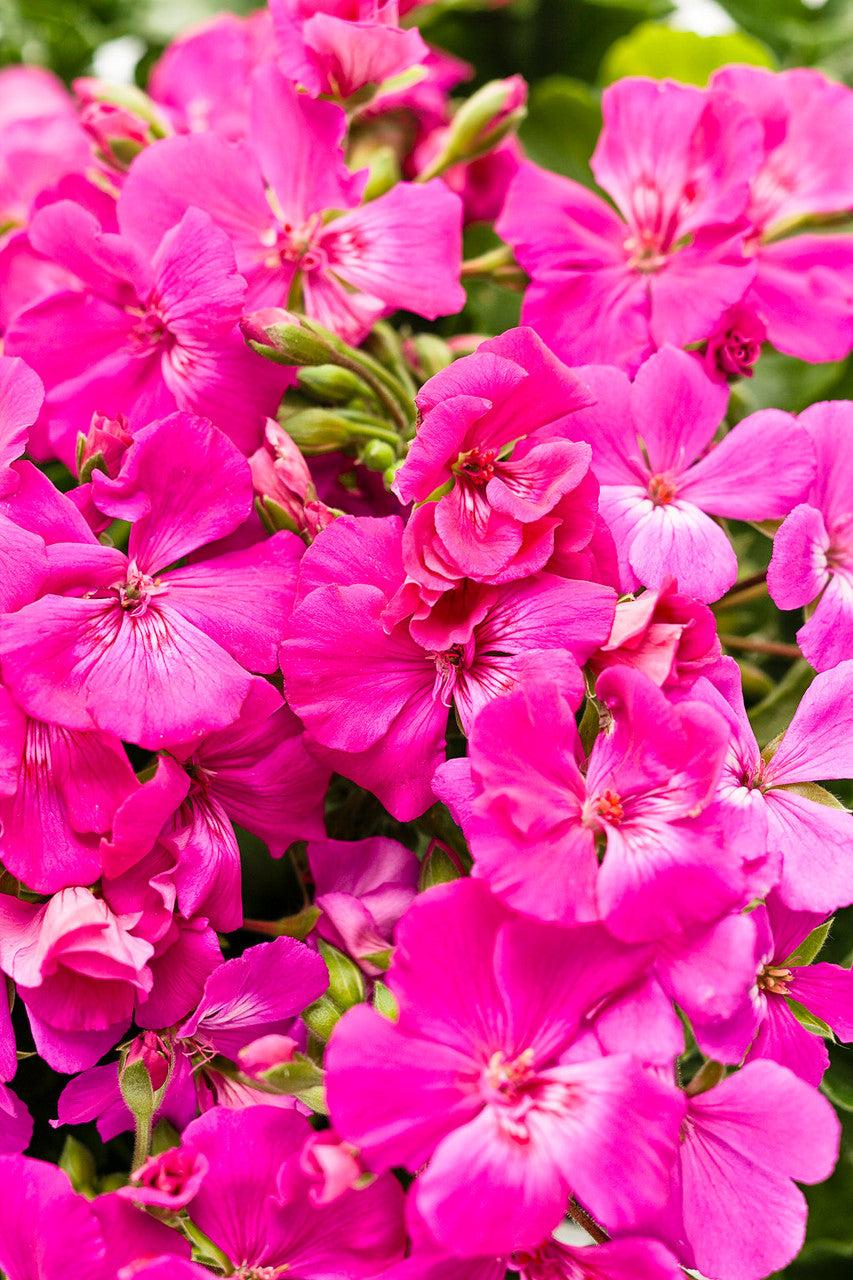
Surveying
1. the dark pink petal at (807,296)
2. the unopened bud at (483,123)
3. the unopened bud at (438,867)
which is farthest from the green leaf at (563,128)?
the unopened bud at (438,867)

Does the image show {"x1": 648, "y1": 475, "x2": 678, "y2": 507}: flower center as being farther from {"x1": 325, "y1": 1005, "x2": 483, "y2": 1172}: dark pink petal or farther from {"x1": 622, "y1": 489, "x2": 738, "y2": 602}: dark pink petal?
{"x1": 325, "y1": 1005, "x2": 483, "y2": 1172}: dark pink petal

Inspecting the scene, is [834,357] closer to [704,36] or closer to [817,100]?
[817,100]

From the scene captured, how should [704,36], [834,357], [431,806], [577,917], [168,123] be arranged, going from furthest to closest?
1. [704,36]
2. [168,123]
3. [834,357]
4. [431,806]
5. [577,917]

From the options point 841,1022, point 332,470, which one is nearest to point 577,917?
point 841,1022

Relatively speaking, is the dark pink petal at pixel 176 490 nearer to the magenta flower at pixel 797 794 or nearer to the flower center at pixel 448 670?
the flower center at pixel 448 670

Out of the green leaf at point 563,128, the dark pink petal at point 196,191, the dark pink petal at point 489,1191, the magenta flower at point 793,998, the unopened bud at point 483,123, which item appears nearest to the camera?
the dark pink petal at point 489,1191

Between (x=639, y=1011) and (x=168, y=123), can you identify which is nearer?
(x=639, y=1011)

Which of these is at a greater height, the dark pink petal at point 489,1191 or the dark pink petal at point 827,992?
the dark pink petal at point 489,1191
